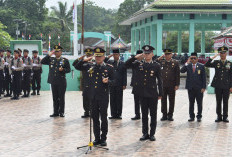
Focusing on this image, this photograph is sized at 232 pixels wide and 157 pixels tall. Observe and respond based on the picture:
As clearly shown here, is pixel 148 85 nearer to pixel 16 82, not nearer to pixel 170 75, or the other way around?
pixel 170 75

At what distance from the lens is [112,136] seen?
32.5 feet

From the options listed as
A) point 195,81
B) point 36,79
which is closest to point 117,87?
point 195,81

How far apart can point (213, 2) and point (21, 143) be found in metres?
33.8

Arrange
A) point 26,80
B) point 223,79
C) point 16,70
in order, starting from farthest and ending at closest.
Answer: point 26,80, point 16,70, point 223,79

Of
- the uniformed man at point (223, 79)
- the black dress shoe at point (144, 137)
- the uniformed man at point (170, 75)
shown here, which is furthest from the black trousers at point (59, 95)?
the uniformed man at point (223, 79)

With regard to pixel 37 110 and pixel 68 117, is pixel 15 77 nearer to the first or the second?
pixel 37 110

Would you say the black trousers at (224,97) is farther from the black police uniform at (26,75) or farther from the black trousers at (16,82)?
the black police uniform at (26,75)

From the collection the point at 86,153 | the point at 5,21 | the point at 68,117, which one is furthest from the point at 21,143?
the point at 5,21

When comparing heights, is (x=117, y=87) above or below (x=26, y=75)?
below

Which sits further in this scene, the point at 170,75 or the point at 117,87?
the point at 117,87

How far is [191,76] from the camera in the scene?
12203mm

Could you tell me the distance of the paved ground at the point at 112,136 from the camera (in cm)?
839

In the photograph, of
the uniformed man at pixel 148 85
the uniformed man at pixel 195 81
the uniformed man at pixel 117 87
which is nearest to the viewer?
the uniformed man at pixel 148 85

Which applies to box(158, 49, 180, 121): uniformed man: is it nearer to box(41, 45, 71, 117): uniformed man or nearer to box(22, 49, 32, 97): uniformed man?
box(41, 45, 71, 117): uniformed man
